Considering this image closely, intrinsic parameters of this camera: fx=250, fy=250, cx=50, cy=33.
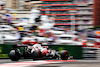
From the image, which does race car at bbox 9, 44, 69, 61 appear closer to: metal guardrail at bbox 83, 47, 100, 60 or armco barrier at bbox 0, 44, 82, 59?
armco barrier at bbox 0, 44, 82, 59

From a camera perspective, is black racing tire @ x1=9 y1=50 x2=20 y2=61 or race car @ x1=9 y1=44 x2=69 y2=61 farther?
black racing tire @ x1=9 y1=50 x2=20 y2=61

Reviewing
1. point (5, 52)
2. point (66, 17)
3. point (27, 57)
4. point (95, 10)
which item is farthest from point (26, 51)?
point (95, 10)

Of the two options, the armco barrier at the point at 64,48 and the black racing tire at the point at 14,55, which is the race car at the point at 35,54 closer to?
the black racing tire at the point at 14,55

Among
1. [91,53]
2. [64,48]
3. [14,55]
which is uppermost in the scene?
[14,55]

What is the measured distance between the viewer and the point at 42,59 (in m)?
10.3

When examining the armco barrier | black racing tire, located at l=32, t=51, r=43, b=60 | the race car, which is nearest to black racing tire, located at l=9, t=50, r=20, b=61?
the race car

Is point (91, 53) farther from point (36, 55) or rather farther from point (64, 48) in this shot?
point (36, 55)

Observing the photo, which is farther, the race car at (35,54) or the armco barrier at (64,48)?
the armco barrier at (64,48)

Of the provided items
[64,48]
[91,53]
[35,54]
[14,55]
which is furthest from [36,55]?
[91,53]

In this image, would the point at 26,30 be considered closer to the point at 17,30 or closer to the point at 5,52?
the point at 17,30

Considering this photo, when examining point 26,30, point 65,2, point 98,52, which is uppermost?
point 65,2

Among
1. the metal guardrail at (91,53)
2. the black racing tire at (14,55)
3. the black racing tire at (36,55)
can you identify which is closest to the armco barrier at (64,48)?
the metal guardrail at (91,53)

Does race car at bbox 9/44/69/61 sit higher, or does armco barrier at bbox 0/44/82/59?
race car at bbox 9/44/69/61

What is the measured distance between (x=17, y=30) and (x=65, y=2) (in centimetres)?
5024
